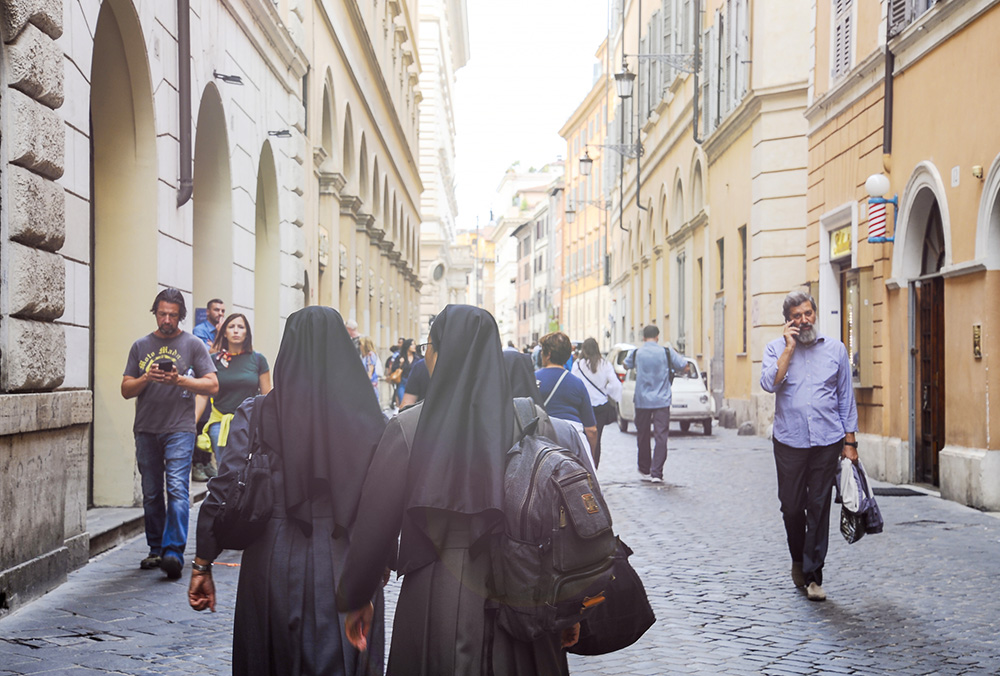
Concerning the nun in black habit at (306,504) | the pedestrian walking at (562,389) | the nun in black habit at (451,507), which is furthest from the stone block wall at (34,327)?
the nun in black habit at (451,507)

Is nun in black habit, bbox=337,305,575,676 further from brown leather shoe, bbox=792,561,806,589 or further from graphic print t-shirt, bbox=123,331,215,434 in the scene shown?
graphic print t-shirt, bbox=123,331,215,434

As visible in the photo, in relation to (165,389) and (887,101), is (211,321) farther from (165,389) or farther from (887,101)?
(887,101)

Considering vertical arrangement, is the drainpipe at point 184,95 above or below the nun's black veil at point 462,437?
above

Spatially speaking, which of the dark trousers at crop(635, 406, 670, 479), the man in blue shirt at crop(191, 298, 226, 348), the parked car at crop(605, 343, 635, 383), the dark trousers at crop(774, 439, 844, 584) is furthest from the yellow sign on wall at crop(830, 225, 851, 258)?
the parked car at crop(605, 343, 635, 383)

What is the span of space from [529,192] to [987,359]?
11272 centimetres

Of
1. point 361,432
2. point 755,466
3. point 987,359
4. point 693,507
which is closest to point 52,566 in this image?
point 361,432

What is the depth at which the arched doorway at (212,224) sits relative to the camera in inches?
551

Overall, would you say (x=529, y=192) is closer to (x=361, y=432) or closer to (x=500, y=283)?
(x=500, y=283)

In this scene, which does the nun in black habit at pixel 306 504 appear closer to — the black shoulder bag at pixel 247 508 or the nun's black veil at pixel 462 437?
the black shoulder bag at pixel 247 508

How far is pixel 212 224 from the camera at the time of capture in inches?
556

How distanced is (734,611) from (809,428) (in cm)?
120

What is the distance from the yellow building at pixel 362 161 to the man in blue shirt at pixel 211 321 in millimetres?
7436

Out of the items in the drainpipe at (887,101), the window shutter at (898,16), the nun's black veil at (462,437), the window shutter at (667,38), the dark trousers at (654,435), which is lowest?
the dark trousers at (654,435)

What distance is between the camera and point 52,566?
7.37m
